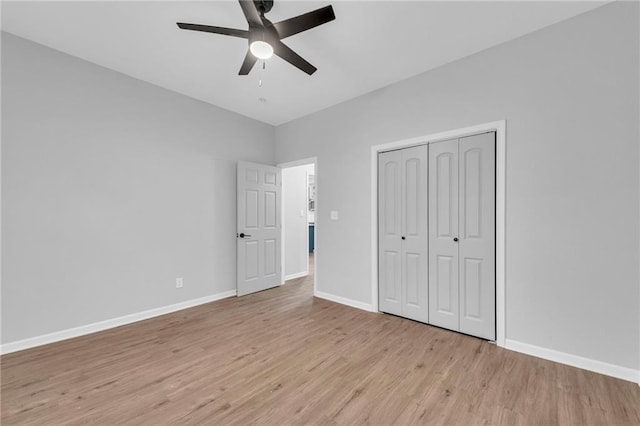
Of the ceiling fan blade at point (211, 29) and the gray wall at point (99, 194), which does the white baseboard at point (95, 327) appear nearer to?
the gray wall at point (99, 194)

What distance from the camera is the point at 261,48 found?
202 cm

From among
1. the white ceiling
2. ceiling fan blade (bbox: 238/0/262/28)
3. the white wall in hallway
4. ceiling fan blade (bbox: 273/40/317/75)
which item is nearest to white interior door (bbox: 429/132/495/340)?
the white ceiling

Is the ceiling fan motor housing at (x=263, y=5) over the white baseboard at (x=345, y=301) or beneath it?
over

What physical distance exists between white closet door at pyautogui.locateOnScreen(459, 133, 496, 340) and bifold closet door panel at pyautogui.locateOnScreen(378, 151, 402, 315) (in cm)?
71

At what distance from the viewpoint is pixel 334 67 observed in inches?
119

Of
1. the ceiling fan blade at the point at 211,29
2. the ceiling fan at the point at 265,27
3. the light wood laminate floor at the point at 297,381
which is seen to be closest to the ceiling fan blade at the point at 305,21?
the ceiling fan at the point at 265,27

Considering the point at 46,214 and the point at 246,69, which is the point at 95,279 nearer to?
the point at 46,214

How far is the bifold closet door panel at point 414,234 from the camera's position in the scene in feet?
10.2

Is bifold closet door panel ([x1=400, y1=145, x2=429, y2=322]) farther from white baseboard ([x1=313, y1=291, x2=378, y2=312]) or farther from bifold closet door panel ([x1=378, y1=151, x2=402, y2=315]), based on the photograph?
white baseboard ([x1=313, y1=291, x2=378, y2=312])

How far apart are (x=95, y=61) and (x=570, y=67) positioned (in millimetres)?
4626

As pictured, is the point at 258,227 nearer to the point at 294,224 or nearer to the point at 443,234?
the point at 294,224

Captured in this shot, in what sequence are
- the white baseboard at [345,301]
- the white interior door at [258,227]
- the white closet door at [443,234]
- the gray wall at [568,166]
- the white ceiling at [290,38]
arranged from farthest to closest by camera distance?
the white interior door at [258,227] → the white baseboard at [345,301] → the white closet door at [443,234] → the white ceiling at [290,38] → the gray wall at [568,166]

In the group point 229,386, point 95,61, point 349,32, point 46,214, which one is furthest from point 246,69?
point 229,386

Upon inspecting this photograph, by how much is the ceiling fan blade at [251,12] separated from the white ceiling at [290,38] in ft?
1.26
